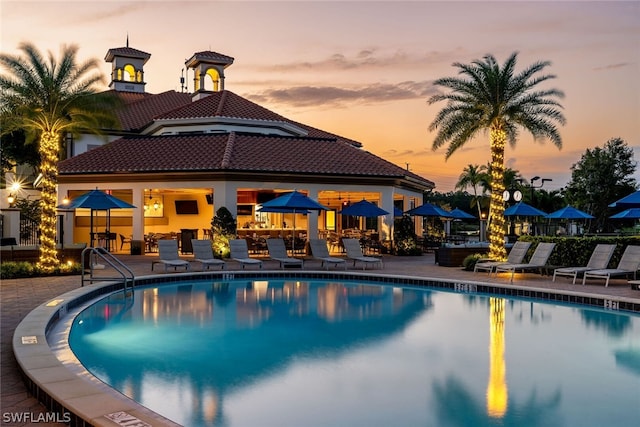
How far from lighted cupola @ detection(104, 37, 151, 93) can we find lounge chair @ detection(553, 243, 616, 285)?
29478mm

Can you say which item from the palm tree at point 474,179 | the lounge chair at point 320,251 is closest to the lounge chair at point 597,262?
the lounge chair at point 320,251

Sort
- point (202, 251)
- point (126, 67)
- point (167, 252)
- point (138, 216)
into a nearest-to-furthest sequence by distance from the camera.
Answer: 1. point (167, 252)
2. point (202, 251)
3. point (138, 216)
4. point (126, 67)

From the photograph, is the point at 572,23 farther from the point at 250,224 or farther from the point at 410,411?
the point at 410,411

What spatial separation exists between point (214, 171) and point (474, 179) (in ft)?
105

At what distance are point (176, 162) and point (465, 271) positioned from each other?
40.1 feet

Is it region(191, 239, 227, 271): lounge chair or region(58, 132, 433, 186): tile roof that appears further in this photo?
region(58, 132, 433, 186): tile roof

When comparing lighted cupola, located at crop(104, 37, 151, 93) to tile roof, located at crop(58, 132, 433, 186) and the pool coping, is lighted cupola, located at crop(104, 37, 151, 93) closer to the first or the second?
tile roof, located at crop(58, 132, 433, 186)

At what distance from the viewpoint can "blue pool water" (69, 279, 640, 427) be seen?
20.4ft

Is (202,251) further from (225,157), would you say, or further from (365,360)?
(365,360)

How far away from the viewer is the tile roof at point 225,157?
2308cm

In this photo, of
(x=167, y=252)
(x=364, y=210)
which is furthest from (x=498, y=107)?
(x=167, y=252)

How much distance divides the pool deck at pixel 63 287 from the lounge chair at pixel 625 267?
0.28 metres

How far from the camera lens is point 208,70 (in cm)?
3344

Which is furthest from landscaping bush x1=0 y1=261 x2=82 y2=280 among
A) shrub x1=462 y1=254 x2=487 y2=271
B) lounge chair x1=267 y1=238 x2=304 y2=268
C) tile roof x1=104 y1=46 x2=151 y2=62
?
tile roof x1=104 y1=46 x2=151 y2=62
